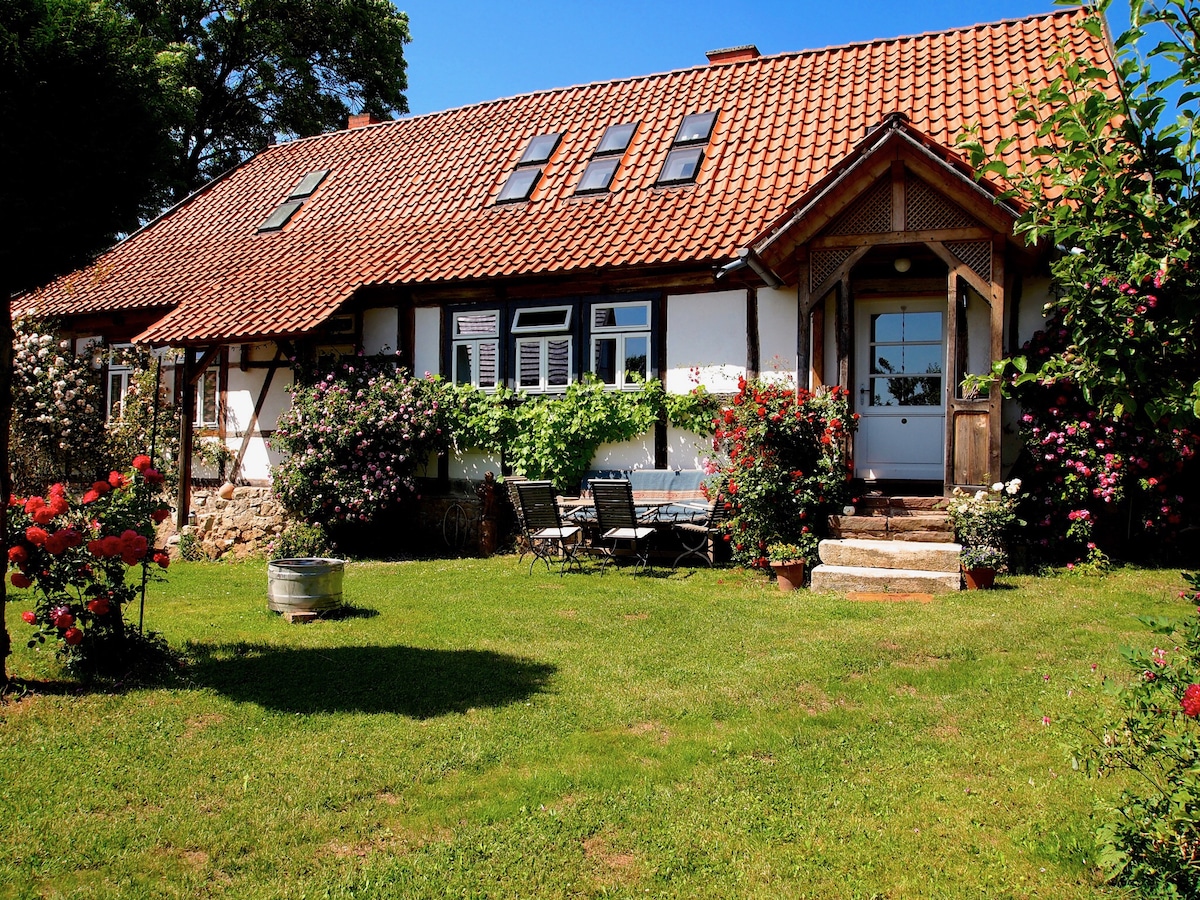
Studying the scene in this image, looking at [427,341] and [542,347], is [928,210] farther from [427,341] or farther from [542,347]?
[427,341]

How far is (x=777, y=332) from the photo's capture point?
12.0 m

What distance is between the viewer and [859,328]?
40.9 ft

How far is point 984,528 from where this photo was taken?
942 centimetres

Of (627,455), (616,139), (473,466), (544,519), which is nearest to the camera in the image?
(544,519)

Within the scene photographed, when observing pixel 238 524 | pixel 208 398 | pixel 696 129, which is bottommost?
pixel 238 524

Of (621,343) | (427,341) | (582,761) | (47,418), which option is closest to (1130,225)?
(582,761)

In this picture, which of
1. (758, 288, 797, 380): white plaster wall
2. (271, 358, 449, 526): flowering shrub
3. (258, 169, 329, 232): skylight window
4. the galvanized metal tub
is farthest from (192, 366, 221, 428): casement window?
(758, 288, 797, 380): white plaster wall

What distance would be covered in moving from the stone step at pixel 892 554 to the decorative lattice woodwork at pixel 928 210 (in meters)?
3.42

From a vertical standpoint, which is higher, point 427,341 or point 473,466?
point 427,341

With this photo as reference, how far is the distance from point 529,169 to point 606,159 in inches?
56.0

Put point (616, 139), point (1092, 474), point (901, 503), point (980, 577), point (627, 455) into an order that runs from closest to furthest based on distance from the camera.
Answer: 1. point (980, 577)
2. point (1092, 474)
3. point (901, 503)
4. point (627, 455)
5. point (616, 139)

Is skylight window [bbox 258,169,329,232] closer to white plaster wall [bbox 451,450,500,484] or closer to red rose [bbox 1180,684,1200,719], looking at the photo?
white plaster wall [bbox 451,450,500,484]

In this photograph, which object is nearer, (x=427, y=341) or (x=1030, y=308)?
(x=1030, y=308)

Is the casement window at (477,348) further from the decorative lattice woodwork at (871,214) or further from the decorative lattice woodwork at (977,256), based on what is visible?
the decorative lattice woodwork at (977,256)
